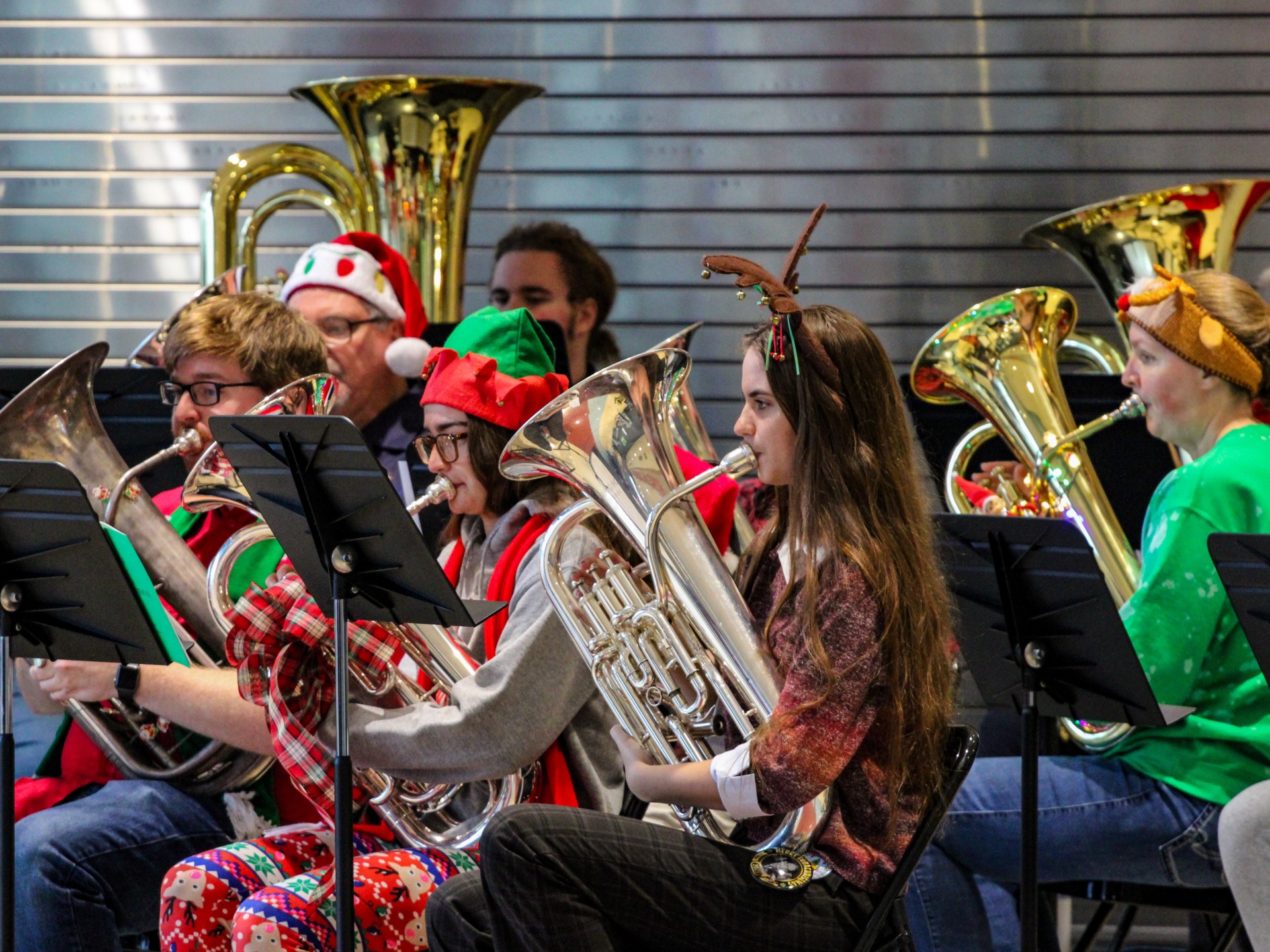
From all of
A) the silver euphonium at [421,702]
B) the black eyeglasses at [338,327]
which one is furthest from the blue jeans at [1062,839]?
the black eyeglasses at [338,327]

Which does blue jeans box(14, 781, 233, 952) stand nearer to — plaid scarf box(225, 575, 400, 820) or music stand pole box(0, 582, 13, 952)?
music stand pole box(0, 582, 13, 952)

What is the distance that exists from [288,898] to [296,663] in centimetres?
35

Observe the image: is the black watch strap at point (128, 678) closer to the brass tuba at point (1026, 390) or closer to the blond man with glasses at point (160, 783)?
the blond man with glasses at point (160, 783)

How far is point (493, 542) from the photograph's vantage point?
2.56m

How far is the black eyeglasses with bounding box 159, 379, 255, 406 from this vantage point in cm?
286

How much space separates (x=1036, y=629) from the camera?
2307mm

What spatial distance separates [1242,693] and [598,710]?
1.09 metres

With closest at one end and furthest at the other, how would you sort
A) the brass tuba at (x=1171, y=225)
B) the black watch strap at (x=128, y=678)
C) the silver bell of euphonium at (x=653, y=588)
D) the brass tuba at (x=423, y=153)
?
the silver bell of euphonium at (x=653, y=588)
the black watch strap at (x=128, y=678)
the brass tuba at (x=1171, y=225)
the brass tuba at (x=423, y=153)

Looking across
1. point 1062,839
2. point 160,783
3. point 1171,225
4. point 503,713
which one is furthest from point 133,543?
point 1171,225

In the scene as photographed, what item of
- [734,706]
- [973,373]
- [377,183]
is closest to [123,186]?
[377,183]

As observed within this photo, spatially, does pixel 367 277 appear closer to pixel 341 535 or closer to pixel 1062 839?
pixel 341 535

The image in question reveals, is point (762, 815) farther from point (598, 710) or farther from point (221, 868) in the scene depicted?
point (221, 868)

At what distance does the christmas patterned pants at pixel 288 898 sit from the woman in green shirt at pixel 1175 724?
91cm

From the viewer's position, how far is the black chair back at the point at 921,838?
6.69 ft
